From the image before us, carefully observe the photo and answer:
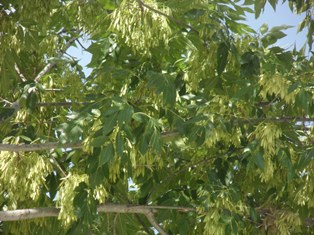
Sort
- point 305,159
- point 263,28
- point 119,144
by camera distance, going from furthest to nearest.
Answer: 1. point 263,28
2. point 305,159
3. point 119,144

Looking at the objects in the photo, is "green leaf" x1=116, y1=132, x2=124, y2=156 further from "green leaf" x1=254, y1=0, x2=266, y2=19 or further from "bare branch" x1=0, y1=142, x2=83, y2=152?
"green leaf" x1=254, y1=0, x2=266, y2=19

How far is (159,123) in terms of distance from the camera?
259 cm

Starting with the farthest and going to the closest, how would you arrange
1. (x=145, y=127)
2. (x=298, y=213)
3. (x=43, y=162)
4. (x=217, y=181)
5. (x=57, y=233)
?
(x=57, y=233) < (x=298, y=213) < (x=217, y=181) < (x=43, y=162) < (x=145, y=127)

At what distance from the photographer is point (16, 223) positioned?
2.98 m

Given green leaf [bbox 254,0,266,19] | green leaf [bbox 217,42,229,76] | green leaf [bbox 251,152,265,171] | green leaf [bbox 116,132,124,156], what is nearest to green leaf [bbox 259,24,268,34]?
green leaf [bbox 254,0,266,19]

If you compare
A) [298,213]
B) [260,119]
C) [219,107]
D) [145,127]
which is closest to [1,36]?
[145,127]

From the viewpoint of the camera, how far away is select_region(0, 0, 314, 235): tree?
254 cm

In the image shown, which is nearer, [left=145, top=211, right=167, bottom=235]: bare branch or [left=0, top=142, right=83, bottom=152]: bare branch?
[left=0, top=142, right=83, bottom=152]: bare branch

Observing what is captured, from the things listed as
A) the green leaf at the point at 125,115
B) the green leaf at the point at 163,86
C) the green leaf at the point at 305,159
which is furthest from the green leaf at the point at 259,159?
the green leaf at the point at 125,115

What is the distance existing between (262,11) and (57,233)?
153 cm

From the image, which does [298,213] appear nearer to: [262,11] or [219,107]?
[219,107]

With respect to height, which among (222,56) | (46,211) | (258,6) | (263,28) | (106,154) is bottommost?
(46,211)

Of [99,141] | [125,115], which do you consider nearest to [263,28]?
[125,115]

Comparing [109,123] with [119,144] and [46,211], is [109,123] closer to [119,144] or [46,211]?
[119,144]
